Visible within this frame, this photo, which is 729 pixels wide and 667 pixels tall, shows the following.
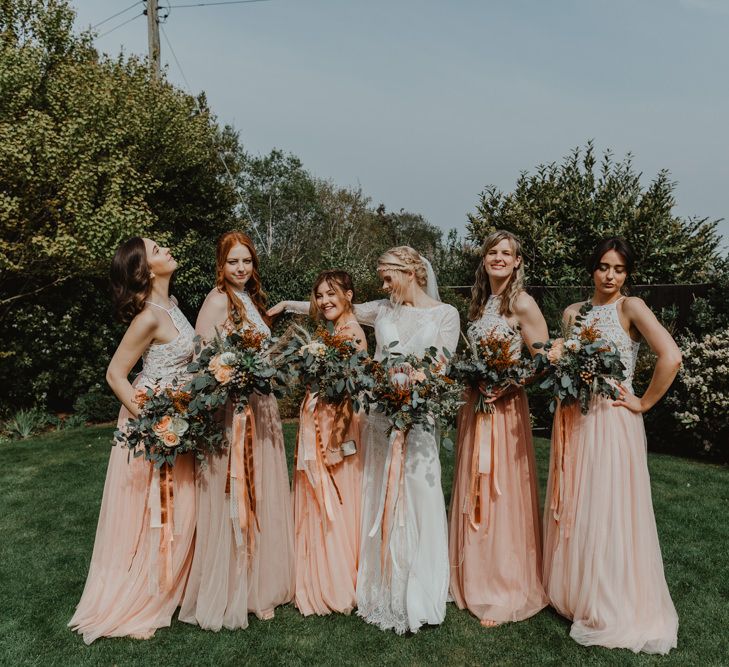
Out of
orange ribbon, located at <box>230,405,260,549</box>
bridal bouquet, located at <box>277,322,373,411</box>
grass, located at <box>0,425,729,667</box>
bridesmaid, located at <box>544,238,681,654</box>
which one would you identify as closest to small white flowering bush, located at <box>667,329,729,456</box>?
grass, located at <box>0,425,729,667</box>

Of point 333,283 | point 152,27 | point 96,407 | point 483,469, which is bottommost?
point 96,407

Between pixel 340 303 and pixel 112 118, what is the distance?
10830 mm

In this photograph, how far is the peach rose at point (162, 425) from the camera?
13.2ft

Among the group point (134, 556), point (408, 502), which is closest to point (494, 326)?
point (408, 502)

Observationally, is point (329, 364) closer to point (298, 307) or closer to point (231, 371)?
point (231, 371)

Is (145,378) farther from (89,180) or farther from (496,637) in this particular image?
(89,180)

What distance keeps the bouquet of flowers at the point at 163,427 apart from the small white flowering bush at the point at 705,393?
771cm

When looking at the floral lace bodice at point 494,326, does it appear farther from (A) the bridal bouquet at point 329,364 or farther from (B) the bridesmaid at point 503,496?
(A) the bridal bouquet at point 329,364

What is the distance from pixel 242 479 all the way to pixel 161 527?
26.6 inches

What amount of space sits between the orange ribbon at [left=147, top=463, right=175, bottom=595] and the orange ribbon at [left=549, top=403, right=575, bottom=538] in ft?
9.28

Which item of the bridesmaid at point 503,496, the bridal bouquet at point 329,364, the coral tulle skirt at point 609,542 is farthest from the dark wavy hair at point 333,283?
the coral tulle skirt at point 609,542

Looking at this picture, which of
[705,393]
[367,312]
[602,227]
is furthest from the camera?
[602,227]

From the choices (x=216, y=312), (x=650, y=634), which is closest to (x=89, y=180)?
(x=216, y=312)

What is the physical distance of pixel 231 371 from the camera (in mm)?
3953
